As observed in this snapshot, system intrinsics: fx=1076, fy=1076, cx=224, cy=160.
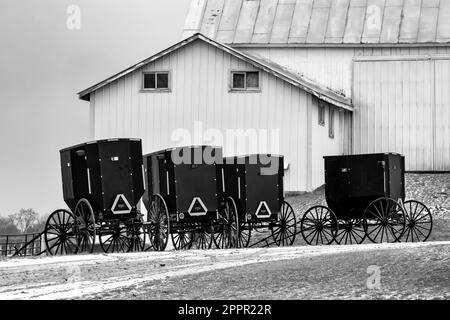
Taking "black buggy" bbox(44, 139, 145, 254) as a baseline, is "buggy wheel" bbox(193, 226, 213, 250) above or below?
below

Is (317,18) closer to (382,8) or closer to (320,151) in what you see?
Result: (382,8)

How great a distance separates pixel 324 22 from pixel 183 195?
2292cm

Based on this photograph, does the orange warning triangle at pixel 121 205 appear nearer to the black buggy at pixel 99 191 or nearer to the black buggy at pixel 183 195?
the black buggy at pixel 99 191

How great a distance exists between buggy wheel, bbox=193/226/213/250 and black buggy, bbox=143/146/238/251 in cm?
3

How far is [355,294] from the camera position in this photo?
1279cm

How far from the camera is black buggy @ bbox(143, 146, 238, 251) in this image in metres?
24.6

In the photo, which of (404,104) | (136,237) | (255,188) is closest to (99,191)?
(136,237)

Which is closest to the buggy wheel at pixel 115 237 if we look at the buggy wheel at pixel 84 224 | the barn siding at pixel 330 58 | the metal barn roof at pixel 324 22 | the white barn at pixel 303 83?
the buggy wheel at pixel 84 224

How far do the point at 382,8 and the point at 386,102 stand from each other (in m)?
5.47

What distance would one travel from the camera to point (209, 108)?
3938cm

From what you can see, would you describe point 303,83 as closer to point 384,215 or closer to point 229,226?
point 384,215

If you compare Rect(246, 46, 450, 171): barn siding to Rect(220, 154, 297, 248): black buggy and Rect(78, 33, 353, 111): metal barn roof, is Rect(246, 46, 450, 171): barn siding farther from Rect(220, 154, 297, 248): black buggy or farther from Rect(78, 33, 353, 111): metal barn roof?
Rect(220, 154, 297, 248): black buggy

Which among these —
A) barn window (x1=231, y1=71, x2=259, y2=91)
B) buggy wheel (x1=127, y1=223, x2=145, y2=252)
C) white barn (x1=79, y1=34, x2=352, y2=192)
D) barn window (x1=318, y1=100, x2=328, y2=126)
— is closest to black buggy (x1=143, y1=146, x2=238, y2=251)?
buggy wheel (x1=127, y1=223, x2=145, y2=252)

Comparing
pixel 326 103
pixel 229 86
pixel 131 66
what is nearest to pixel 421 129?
pixel 326 103
